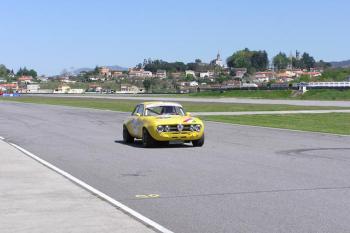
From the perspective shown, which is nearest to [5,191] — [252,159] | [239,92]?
[252,159]

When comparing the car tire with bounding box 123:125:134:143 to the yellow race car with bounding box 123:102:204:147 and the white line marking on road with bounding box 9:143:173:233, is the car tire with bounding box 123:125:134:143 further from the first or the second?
the white line marking on road with bounding box 9:143:173:233

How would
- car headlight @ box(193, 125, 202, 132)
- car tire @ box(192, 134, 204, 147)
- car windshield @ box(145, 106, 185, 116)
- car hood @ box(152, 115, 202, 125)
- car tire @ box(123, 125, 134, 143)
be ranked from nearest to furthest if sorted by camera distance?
car hood @ box(152, 115, 202, 125), car headlight @ box(193, 125, 202, 132), car tire @ box(192, 134, 204, 147), car windshield @ box(145, 106, 185, 116), car tire @ box(123, 125, 134, 143)

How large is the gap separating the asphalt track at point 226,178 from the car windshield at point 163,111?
115 centimetres

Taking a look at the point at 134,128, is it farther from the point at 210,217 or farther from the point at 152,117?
the point at 210,217

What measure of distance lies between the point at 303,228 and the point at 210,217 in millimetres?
1329

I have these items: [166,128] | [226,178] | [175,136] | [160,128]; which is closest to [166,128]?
[166,128]

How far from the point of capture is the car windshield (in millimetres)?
20438

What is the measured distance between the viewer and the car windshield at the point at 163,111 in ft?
67.1

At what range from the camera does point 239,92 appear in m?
93.4

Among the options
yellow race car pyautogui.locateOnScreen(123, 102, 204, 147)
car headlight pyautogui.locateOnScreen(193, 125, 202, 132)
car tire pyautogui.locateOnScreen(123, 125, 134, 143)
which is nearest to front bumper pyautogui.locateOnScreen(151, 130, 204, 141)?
yellow race car pyautogui.locateOnScreen(123, 102, 204, 147)

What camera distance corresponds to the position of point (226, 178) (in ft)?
41.4

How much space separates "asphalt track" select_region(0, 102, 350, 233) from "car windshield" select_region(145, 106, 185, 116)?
1.15 metres

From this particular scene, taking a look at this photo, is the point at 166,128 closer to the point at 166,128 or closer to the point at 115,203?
the point at 166,128

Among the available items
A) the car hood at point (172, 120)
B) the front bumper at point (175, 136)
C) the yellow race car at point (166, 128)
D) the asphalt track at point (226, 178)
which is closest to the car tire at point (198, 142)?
the yellow race car at point (166, 128)
